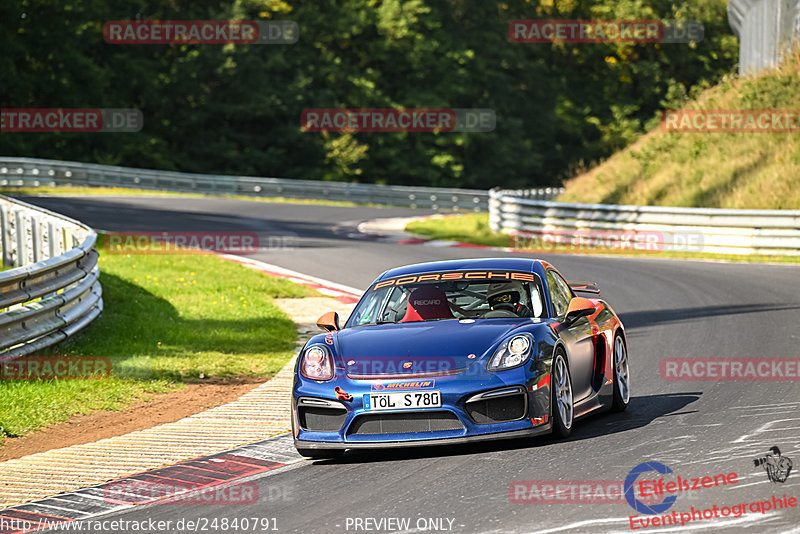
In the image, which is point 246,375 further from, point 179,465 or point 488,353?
point 488,353

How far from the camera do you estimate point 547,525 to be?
18.3ft

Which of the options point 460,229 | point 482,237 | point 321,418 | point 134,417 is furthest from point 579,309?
point 460,229

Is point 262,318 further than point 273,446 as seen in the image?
Yes

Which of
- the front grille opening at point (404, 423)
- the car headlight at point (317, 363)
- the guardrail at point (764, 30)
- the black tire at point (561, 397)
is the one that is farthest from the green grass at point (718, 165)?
the front grille opening at point (404, 423)

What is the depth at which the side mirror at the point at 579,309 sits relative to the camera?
828 cm

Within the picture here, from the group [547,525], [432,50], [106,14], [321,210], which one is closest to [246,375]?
[547,525]

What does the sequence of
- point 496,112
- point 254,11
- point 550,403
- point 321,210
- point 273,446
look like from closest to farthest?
point 550,403, point 273,446, point 321,210, point 254,11, point 496,112

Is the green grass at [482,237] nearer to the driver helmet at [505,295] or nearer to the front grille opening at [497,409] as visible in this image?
the driver helmet at [505,295]

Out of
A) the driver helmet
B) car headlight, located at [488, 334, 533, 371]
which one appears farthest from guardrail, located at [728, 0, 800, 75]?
car headlight, located at [488, 334, 533, 371]

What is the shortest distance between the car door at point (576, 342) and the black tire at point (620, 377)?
338 millimetres

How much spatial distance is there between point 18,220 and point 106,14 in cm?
4004

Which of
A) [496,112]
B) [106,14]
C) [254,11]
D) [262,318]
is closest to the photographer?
[262,318]

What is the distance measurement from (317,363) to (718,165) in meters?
24.3

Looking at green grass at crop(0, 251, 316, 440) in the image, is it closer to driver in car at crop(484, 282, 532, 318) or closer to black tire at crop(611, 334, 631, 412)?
driver in car at crop(484, 282, 532, 318)
